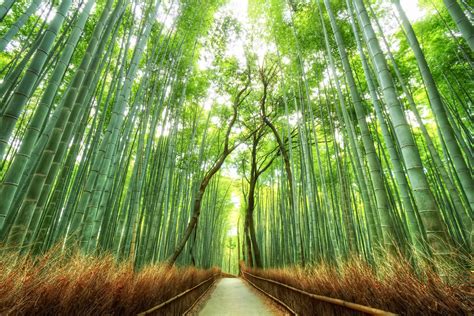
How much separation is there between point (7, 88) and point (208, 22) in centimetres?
406

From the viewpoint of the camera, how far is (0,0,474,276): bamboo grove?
5.57 feet

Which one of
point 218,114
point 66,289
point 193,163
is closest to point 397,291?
point 66,289

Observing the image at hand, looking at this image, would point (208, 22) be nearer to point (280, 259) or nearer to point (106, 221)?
point (106, 221)

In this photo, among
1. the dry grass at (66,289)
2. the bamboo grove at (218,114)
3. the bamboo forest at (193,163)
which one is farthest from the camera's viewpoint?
the bamboo grove at (218,114)

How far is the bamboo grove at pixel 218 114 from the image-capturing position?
1.70 metres

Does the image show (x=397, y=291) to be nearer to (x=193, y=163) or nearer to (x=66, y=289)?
(x=66, y=289)

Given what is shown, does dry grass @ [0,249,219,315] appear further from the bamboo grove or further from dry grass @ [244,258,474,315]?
dry grass @ [244,258,474,315]

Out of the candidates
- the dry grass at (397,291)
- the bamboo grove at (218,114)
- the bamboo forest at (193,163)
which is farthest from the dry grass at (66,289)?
the dry grass at (397,291)

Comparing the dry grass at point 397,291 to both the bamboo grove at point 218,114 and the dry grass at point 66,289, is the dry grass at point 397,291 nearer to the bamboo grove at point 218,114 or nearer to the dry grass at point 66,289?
the bamboo grove at point 218,114

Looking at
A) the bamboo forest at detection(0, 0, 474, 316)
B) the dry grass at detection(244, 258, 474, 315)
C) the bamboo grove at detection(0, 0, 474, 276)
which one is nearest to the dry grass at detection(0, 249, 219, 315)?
the bamboo forest at detection(0, 0, 474, 316)

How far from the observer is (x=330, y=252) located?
15.8 ft

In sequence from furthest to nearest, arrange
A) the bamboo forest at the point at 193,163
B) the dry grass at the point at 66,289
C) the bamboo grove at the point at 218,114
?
the bamboo grove at the point at 218,114
the bamboo forest at the point at 193,163
the dry grass at the point at 66,289

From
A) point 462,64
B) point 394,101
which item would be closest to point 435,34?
Result: point 462,64

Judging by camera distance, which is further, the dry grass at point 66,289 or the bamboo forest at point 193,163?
the bamboo forest at point 193,163
